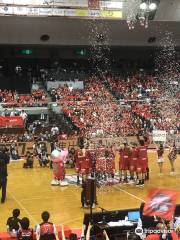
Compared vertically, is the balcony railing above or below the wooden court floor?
above

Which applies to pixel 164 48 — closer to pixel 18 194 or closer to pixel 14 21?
pixel 14 21

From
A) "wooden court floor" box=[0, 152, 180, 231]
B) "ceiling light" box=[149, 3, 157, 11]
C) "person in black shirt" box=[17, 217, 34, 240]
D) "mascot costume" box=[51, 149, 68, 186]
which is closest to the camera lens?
"person in black shirt" box=[17, 217, 34, 240]

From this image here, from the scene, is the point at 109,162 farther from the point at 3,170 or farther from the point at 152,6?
the point at 152,6

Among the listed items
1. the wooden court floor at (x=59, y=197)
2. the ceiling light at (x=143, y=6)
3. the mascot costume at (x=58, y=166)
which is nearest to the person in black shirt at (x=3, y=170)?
the wooden court floor at (x=59, y=197)

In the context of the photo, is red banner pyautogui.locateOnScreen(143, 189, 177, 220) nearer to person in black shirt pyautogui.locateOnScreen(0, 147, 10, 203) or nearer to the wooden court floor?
the wooden court floor

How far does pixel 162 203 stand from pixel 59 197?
27.9 ft

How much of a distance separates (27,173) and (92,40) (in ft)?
65.8

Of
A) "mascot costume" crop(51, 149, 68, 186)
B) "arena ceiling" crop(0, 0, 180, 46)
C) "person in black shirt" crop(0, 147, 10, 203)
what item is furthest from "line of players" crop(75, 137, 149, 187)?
"arena ceiling" crop(0, 0, 180, 46)

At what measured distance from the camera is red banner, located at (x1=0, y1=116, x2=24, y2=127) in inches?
1166

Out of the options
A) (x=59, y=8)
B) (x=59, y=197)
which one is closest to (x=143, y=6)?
(x=59, y=8)

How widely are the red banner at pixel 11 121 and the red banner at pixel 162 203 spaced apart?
73.9ft

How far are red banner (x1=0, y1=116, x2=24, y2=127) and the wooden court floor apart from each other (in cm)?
937

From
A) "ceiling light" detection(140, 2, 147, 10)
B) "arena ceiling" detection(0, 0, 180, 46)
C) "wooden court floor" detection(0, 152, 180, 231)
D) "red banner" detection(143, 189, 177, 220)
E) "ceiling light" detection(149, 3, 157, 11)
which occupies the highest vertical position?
"ceiling light" detection(149, 3, 157, 11)

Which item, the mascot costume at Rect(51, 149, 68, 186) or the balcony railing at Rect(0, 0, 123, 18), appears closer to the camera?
the mascot costume at Rect(51, 149, 68, 186)
